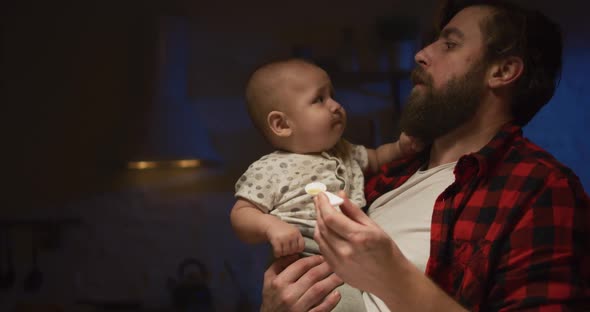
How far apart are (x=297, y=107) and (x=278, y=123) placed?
71mm

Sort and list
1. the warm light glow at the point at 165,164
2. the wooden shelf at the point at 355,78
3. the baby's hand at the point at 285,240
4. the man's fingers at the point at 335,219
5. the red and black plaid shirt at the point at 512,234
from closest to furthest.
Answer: the man's fingers at the point at 335,219
the red and black plaid shirt at the point at 512,234
the baby's hand at the point at 285,240
the wooden shelf at the point at 355,78
the warm light glow at the point at 165,164

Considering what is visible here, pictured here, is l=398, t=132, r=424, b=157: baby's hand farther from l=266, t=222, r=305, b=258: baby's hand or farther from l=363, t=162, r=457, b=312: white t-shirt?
l=266, t=222, r=305, b=258: baby's hand

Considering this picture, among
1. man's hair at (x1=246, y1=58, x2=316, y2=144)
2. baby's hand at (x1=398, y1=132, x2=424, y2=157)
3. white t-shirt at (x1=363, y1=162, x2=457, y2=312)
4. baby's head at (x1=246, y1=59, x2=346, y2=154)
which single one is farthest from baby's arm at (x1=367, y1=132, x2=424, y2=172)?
man's hair at (x1=246, y1=58, x2=316, y2=144)

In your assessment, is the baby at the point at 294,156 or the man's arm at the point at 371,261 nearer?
the man's arm at the point at 371,261

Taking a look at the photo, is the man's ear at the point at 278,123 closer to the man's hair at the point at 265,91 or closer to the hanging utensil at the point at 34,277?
the man's hair at the point at 265,91

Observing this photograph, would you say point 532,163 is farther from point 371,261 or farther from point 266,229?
point 266,229

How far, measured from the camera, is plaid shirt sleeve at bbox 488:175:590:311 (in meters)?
1.06

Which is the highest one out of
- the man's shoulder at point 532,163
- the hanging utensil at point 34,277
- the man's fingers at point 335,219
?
the man's shoulder at point 532,163

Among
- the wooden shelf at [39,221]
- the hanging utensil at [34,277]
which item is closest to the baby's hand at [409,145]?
the wooden shelf at [39,221]

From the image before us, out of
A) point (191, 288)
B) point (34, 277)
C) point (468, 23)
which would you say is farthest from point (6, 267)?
point (468, 23)

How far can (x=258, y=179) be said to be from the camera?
138 cm

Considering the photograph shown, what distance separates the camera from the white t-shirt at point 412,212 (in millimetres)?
1293

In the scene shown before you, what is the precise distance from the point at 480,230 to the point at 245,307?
1.20 meters

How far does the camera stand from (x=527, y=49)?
144 cm
